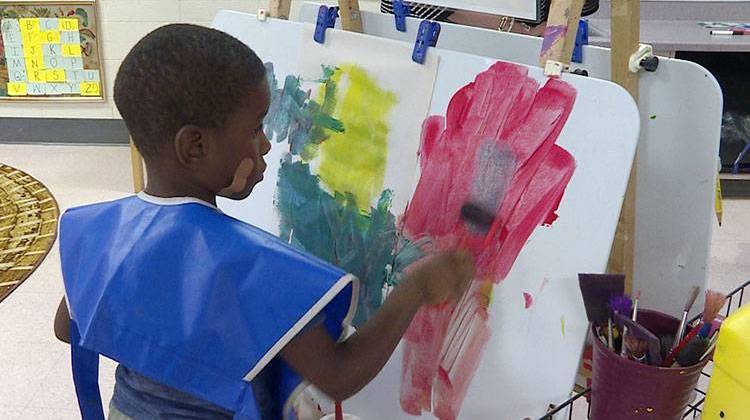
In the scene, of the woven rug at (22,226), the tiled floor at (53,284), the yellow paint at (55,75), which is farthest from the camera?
the yellow paint at (55,75)

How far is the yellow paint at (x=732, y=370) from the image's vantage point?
823 mm

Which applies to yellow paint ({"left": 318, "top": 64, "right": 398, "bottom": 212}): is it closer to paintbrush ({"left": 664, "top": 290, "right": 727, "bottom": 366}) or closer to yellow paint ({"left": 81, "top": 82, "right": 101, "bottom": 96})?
paintbrush ({"left": 664, "top": 290, "right": 727, "bottom": 366})

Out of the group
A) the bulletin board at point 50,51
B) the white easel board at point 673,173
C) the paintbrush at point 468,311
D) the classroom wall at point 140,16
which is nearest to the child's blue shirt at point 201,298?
the paintbrush at point 468,311

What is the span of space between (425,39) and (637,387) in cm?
62

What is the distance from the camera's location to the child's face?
2.81ft

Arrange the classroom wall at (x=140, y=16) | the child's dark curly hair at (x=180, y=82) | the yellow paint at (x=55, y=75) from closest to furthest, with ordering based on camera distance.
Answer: the child's dark curly hair at (x=180, y=82)
the classroom wall at (x=140, y=16)
the yellow paint at (x=55, y=75)

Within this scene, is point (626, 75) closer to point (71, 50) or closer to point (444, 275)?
point (444, 275)

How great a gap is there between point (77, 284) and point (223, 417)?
0.26 metres

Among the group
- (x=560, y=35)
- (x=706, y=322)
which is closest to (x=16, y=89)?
(x=560, y=35)

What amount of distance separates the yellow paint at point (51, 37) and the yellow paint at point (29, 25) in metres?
0.04

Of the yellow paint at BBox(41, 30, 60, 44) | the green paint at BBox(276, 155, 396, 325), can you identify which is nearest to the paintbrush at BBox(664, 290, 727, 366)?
the green paint at BBox(276, 155, 396, 325)

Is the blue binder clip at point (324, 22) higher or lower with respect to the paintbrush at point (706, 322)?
higher

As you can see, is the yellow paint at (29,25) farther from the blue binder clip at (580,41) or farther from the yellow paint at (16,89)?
the blue binder clip at (580,41)

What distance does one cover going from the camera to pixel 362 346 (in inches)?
33.9
